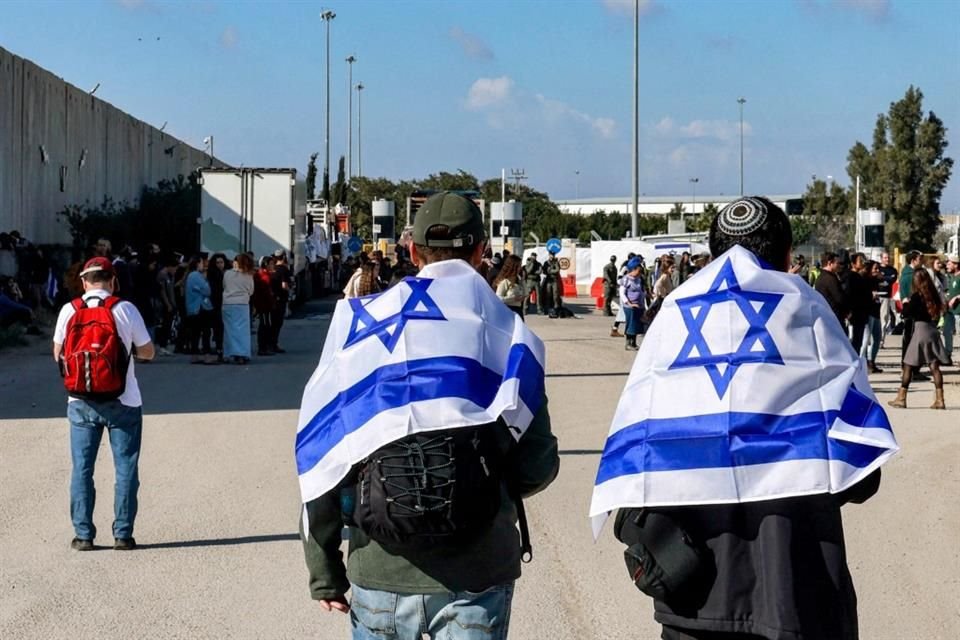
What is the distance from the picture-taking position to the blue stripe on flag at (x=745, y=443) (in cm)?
354

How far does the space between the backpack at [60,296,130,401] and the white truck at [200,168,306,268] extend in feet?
77.7

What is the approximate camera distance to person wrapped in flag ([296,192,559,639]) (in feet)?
11.3

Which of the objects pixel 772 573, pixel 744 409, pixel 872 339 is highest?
pixel 744 409

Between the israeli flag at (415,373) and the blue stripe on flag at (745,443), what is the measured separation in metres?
0.35

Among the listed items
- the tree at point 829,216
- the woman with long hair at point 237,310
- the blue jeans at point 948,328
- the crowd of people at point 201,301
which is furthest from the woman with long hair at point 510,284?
the tree at point 829,216

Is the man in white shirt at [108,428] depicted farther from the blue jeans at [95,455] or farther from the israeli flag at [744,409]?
the israeli flag at [744,409]

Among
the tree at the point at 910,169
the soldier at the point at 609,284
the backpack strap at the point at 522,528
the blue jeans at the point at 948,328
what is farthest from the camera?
the tree at the point at 910,169

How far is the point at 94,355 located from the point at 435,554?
5.10 m

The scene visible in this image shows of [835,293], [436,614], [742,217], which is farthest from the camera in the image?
[835,293]

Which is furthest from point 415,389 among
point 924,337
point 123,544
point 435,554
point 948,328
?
point 948,328

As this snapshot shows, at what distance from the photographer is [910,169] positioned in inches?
2694

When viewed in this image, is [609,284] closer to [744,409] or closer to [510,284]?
[510,284]

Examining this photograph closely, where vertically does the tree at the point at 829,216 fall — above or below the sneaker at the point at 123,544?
above

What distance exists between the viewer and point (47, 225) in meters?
32.5
